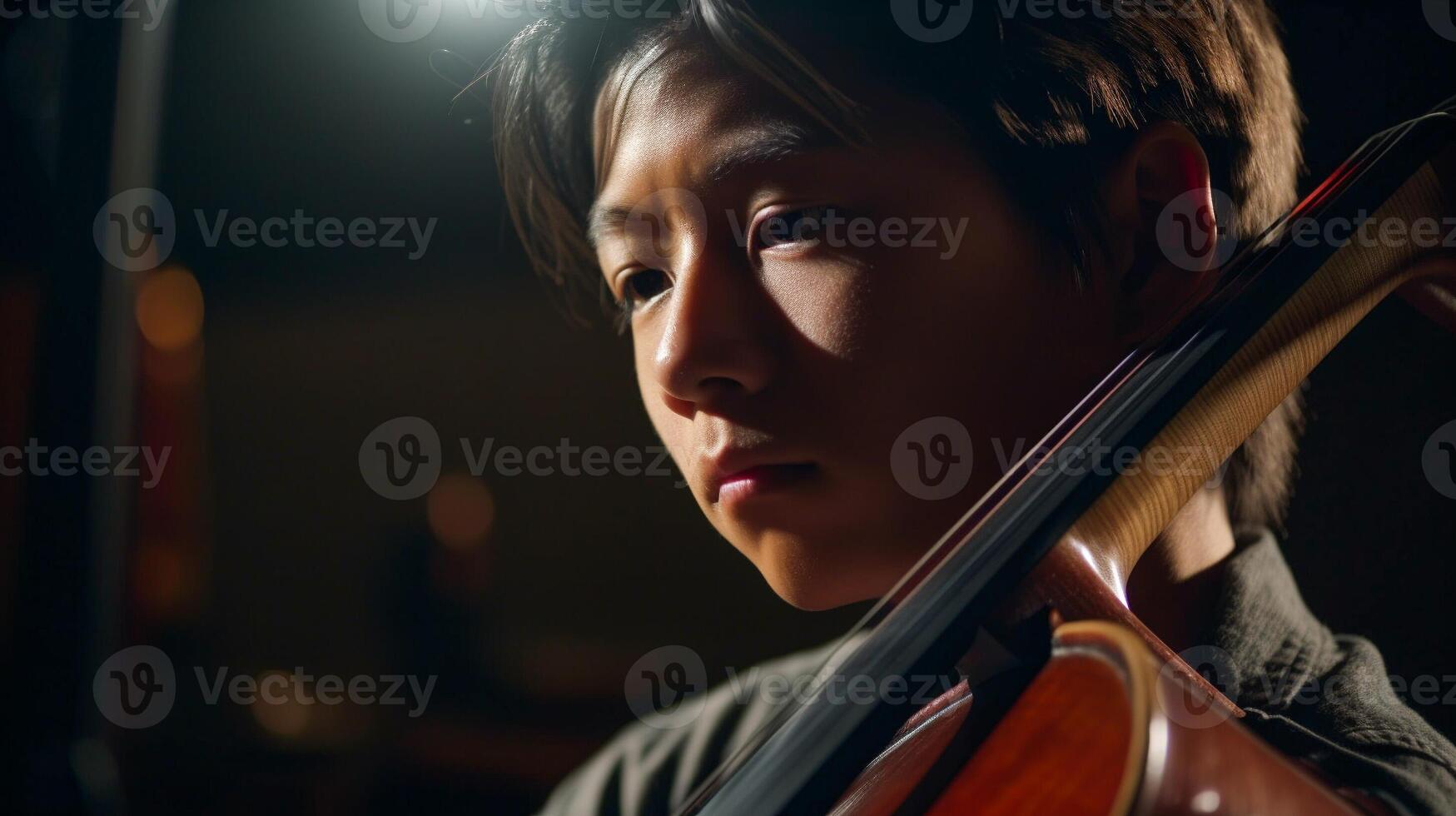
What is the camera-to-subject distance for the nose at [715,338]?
1.54ft

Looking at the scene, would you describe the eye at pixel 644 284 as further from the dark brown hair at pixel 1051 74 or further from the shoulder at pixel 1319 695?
the shoulder at pixel 1319 695

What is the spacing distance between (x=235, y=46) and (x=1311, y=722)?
1085 mm

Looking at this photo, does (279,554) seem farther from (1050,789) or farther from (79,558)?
(1050,789)

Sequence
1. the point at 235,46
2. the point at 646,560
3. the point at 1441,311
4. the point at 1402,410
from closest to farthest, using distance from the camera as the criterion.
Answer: the point at 1441,311
the point at 1402,410
the point at 235,46
the point at 646,560

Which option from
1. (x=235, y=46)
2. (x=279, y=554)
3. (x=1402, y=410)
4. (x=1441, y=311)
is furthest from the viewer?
(x=279, y=554)

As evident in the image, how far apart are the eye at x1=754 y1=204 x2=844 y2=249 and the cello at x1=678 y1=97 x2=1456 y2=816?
152mm

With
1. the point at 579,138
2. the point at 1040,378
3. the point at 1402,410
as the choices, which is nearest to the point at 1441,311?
the point at 1040,378

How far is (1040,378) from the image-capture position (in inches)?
18.7

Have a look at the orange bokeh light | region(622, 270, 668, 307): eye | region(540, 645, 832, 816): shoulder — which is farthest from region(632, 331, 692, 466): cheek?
the orange bokeh light

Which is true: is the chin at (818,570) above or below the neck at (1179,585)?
above

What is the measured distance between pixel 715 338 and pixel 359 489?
3.92ft

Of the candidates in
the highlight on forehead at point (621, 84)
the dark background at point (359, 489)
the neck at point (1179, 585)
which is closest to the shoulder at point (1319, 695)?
the neck at point (1179, 585)

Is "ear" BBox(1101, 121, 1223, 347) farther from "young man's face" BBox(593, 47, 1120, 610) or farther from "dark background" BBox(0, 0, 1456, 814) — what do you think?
"dark background" BBox(0, 0, 1456, 814)

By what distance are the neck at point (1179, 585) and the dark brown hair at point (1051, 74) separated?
7 cm
